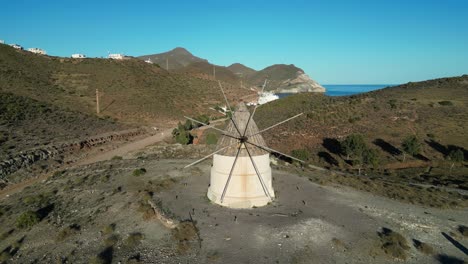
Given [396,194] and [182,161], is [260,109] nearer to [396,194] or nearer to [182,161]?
[182,161]

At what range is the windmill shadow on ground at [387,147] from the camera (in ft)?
167

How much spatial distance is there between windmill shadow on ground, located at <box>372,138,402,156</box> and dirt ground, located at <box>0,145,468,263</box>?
24805 mm

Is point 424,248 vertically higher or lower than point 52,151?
higher

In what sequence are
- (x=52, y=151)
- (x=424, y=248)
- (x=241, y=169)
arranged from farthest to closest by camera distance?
(x=52, y=151), (x=241, y=169), (x=424, y=248)

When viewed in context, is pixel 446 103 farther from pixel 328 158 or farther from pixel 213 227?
pixel 213 227

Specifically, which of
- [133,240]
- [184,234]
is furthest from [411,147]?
[133,240]

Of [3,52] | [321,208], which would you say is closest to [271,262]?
[321,208]

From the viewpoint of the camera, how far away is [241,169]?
79.4 ft

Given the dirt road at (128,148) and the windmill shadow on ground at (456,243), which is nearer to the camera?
the windmill shadow on ground at (456,243)

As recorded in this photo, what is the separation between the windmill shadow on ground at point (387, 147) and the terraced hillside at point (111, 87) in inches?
1814

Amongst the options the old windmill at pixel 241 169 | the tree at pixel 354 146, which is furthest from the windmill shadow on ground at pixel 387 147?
the old windmill at pixel 241 169

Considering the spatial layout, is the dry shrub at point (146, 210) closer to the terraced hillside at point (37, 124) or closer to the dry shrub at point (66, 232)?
the dry shrub at point (66, 232)

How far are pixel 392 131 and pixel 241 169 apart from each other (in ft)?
144

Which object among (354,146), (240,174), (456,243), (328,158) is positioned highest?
(240,174)
